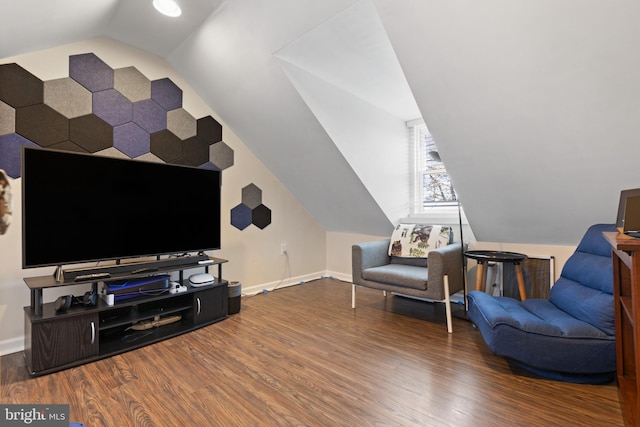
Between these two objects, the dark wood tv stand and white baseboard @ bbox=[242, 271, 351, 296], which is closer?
the dark wood tv stand

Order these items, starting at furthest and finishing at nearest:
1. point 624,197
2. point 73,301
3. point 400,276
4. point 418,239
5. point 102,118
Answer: point 418,239
point 400,276
point 102,118
point 73,301
point 624,197

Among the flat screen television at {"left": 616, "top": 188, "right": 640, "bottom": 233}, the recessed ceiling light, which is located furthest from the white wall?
the flat screen television at {"left": 616, "top": 188, "right": 640, "bottom": 233}

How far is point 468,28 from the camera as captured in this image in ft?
5.87

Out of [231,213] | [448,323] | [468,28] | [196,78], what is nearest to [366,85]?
[468,28]

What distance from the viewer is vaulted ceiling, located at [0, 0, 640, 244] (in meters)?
1.71

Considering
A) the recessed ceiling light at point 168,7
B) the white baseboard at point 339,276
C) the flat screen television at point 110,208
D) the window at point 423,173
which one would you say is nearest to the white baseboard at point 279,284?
the white baseboard at point 339,276

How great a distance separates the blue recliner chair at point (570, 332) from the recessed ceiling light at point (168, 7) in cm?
298

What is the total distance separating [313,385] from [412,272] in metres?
1.47

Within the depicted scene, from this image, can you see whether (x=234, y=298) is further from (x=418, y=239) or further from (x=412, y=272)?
(x=418, y=239)

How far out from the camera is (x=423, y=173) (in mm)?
3953

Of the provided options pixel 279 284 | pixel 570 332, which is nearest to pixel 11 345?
pixel 279 284

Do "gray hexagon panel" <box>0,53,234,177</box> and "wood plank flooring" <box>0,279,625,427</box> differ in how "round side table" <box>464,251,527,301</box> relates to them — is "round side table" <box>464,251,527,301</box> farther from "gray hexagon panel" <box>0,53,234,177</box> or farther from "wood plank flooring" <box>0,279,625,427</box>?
"gray hexagon panel" <box>0,53,234,177</box>

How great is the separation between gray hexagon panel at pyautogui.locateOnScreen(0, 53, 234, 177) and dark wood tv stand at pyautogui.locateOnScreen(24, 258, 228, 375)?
3.51ft

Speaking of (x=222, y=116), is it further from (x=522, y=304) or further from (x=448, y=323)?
(x=522, y=304)
